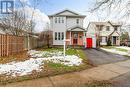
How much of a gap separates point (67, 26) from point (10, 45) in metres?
21.7

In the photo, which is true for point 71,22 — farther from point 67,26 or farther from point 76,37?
point 76,37

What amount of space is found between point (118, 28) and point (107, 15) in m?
47.2

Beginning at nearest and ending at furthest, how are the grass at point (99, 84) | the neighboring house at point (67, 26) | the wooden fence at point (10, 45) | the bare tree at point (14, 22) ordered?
1. the grass at point (99, 84)
2. the wooden fence at point (10, 45)
3. the bare tree at point (14, 22)
4. the neighboring house at point (67, 26)

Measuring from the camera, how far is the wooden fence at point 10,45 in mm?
17659

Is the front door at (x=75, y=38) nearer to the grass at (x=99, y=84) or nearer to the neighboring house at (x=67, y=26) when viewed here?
the neighboring house at (x=67, y=26)

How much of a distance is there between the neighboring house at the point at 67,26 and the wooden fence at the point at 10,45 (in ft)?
51.6

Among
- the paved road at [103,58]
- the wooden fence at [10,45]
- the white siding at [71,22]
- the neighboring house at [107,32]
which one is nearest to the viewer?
the paved road at [103,58]

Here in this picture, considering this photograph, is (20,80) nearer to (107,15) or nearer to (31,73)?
(31,73)

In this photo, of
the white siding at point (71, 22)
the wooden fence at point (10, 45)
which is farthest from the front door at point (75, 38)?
the wooden fence at point (10, 45)

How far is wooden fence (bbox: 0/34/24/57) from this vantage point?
57.9 ft

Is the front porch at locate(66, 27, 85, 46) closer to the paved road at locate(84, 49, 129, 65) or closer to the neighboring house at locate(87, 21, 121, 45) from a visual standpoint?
the neighboring house at locate(87, 21, 121, 45)

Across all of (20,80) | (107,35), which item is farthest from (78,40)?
(20,80)

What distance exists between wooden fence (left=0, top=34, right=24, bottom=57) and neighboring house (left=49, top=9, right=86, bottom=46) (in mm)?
15740

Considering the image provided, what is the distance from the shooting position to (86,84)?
7723mm
